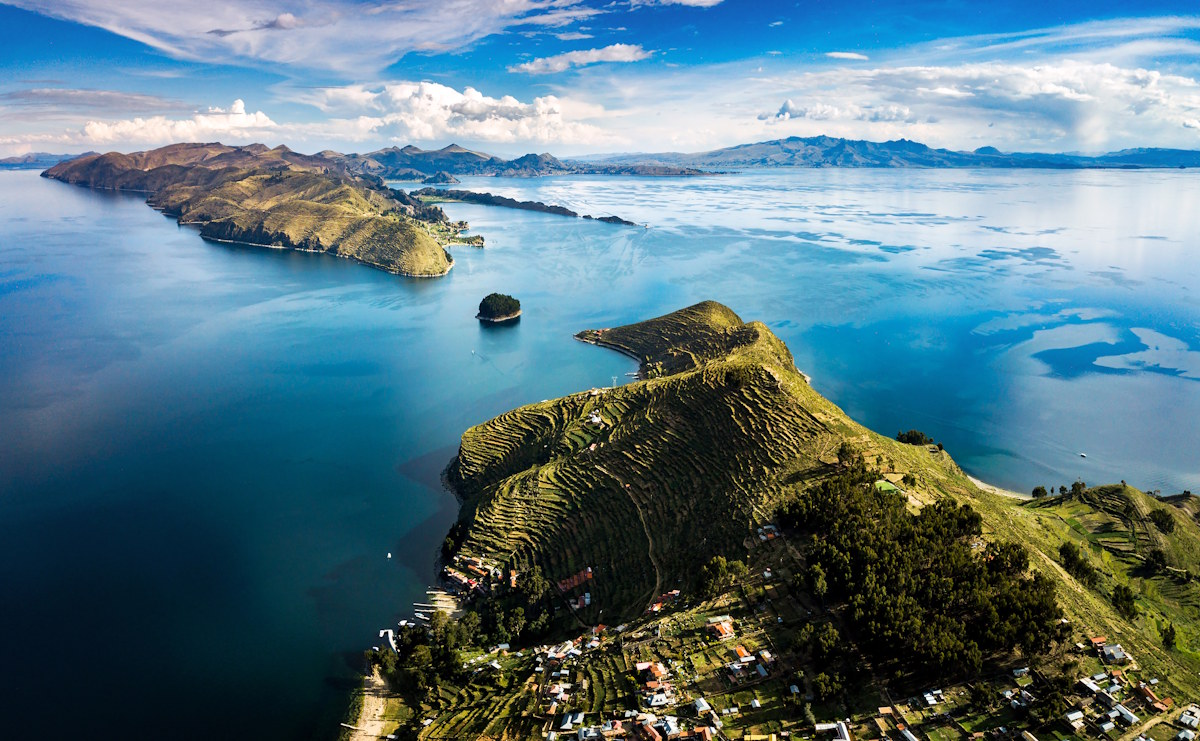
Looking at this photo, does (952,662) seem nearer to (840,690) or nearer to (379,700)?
(840,690)

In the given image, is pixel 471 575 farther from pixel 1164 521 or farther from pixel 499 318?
pixel 499 318

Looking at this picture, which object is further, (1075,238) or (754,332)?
(1075,238)

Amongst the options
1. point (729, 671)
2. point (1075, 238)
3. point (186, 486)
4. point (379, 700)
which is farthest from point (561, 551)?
point (1075, 238)

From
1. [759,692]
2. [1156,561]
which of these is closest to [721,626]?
[759,692]

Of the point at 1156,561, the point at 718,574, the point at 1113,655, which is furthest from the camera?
the point at 1156,561

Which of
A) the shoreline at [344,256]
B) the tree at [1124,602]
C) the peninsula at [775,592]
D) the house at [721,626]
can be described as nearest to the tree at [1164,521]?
the peninsula at [775,592]

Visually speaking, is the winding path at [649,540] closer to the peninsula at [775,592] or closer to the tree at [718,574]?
the peninsula at [775,592]

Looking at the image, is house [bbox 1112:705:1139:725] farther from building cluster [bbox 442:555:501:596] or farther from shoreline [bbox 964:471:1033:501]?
shoreline [bbox 964:471:1033:501]
